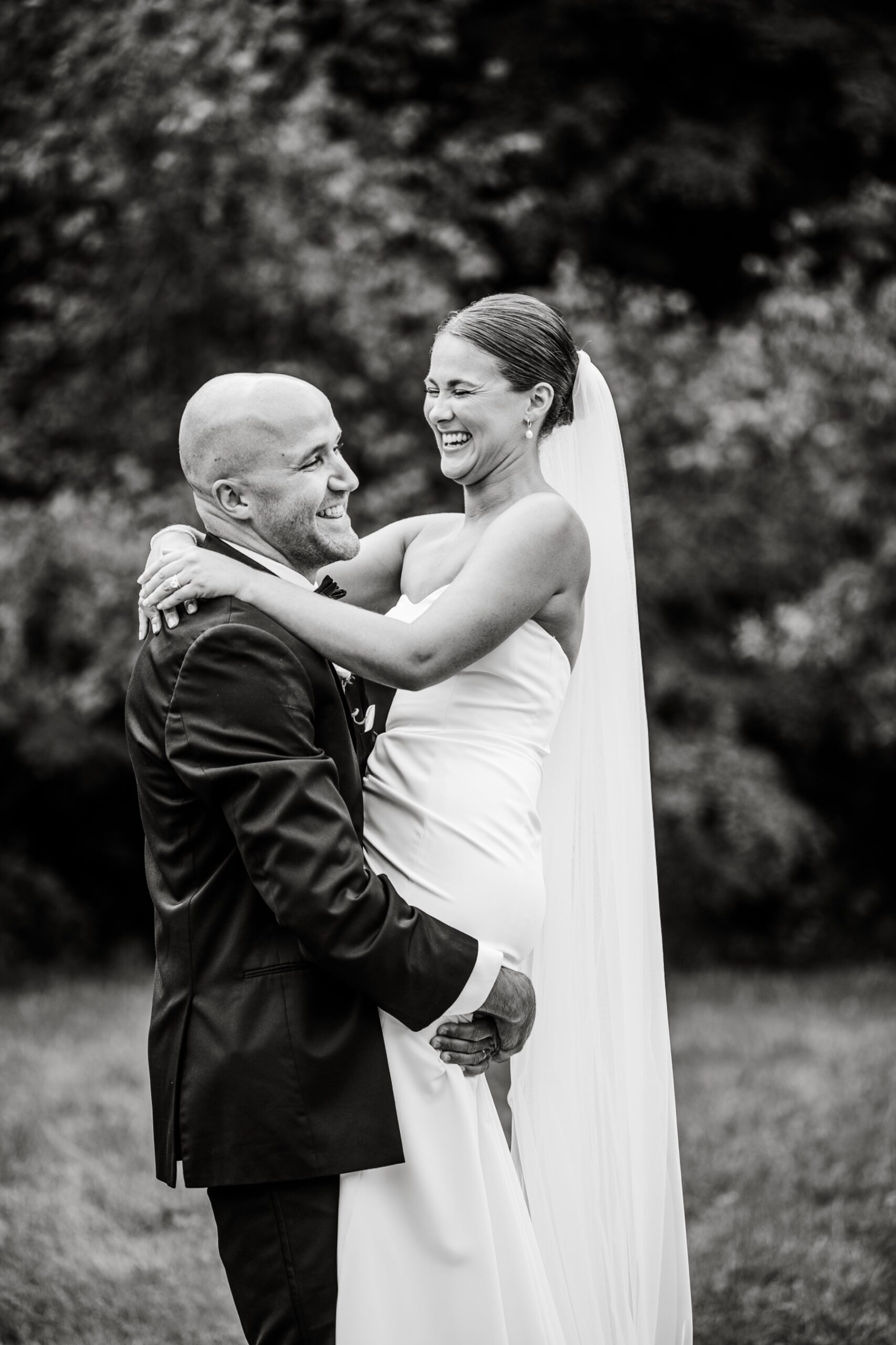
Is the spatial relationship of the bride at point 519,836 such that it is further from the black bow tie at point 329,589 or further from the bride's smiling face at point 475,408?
the black bow tie at point 329,589

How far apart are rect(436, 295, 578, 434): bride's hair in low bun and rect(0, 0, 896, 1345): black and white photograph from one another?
12 millimetres

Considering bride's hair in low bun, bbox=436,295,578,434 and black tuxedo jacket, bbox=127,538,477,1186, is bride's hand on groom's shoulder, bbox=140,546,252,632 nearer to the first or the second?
black tuxedo jacket, bbox=127,538,477,1186

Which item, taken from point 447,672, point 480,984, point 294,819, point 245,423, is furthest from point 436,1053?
point 245,423

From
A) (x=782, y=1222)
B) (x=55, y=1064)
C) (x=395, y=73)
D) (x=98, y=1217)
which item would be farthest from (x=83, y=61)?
(x=782, y=1222)

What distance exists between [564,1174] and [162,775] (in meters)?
1.35

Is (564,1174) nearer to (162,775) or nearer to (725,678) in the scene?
(162,775)

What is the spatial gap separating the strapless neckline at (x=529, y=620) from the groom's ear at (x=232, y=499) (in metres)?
0.43

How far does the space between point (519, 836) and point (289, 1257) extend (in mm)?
886

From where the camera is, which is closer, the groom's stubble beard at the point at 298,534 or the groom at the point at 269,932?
the groom at the point at 269,932

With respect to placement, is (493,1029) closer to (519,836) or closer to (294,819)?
(519,836)

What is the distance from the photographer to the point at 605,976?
3.32m

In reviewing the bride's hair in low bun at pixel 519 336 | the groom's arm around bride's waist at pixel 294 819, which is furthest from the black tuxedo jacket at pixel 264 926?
the bride's hair in low bun at pixel 519 336

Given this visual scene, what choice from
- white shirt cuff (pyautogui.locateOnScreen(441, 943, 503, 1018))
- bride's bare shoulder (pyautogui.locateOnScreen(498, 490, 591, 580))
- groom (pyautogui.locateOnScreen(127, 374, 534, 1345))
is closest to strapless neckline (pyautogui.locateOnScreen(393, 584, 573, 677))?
bride's bare shoulder (pyautogui.locateOnScreen(498, 490, 591, 580))

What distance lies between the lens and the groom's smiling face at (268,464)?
2.67m
